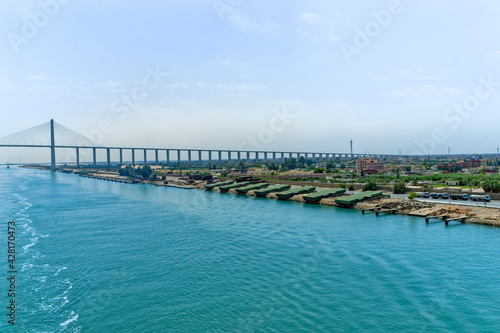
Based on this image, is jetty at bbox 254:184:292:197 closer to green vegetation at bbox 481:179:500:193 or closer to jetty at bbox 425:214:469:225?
jetty at bbox 425:214:469:225

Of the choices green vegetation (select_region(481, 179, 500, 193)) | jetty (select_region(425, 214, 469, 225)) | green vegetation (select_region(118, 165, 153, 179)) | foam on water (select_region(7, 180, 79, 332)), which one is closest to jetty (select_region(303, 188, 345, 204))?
jetty (select_region(425, 214, 469, 225))

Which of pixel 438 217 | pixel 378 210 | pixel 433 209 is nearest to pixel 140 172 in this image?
pixel 378 210

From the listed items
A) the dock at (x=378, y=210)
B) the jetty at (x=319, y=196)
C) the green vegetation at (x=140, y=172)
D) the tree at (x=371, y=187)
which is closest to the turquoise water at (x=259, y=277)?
the dock at (x=378, y=210)

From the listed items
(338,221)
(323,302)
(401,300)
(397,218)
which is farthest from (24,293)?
(397,218)

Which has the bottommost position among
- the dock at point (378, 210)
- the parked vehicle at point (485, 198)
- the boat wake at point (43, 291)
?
the boat wake at point (43, 291)

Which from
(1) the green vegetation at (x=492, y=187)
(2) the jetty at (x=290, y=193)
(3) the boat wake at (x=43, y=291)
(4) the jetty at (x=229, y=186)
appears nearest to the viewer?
(3) the boat wake at (x=43, y=291)

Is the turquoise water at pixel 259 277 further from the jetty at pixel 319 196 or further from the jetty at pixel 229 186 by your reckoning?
the jetty at pixel 229 186

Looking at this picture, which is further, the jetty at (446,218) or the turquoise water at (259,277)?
the jetty at (446,218)

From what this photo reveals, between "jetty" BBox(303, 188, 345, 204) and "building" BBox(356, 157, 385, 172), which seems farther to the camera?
"building" BBox(356, 157, 385, 172)
